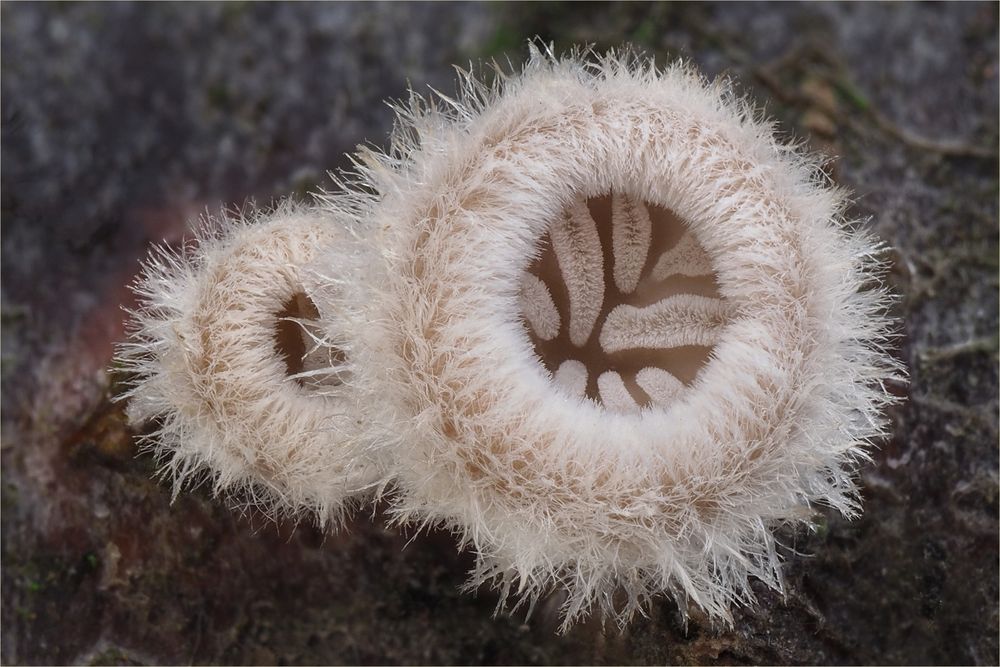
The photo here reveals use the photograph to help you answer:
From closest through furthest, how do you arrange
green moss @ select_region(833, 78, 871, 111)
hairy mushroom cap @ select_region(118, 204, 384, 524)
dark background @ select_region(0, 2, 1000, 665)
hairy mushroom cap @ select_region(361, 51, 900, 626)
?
hairy mushroom cap @ select_region(361, 51, 900, 626)
hairy mushroom cap @ select_region(118, 204, 384, 524)
dark background @ select_region(0, 2, 1000, 665)
green moss @ select_region(833, 78, 871, 111)

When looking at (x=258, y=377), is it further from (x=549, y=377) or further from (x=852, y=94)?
(x=852, y=94)

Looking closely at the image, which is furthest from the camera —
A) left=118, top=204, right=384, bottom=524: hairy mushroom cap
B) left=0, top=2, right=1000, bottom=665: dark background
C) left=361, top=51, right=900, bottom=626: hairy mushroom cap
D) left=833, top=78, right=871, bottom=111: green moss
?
left=833, top=78, right=871, bottom=111: green moss

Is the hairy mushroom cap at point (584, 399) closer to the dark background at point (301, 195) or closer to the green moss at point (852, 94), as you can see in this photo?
the dark background at point (301, 195)

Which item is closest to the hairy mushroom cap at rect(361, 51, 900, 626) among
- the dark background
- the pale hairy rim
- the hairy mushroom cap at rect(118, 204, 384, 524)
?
the pale hairy rim

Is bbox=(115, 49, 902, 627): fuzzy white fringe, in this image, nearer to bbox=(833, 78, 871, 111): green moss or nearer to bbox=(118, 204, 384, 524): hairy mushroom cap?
bbox=(118, 204, 384, 524): hairy mushroom cap

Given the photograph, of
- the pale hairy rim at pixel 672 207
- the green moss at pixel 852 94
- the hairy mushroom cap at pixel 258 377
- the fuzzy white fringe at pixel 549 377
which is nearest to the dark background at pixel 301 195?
the green moss at pixel 852 94

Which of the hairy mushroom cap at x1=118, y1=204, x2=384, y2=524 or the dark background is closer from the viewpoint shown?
the hairy mushroom cap at x1=118, y1=204, x2=384, y2=524

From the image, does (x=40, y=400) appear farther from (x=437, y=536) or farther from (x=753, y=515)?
(x=753, y=515)

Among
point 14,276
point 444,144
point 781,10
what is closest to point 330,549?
point 444,144

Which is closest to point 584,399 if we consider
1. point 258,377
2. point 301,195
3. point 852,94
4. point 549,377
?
point 549,377
